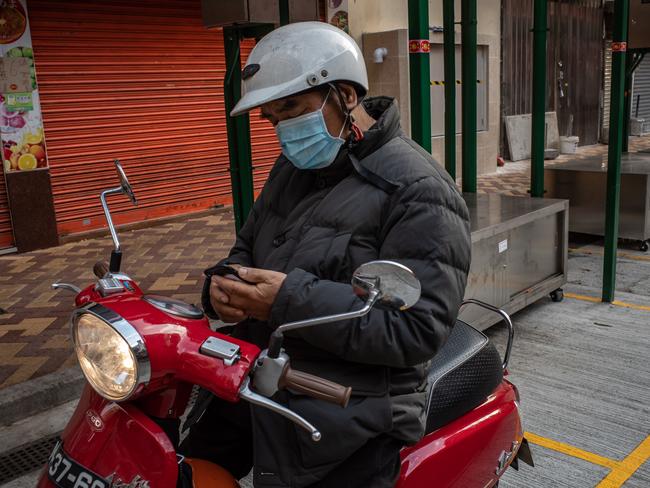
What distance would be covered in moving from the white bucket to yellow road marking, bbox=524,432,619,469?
546 inches

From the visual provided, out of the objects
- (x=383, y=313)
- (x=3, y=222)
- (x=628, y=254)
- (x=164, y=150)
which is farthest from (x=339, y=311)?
(x=164, y=150)

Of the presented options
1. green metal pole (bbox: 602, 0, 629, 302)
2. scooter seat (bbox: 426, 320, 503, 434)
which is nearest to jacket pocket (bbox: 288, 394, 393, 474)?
scooter seat (bbox: 426, 320, 503, 434)

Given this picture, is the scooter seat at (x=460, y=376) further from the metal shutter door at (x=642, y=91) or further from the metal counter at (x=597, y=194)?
the metal shutter door at (x=642, y=91)

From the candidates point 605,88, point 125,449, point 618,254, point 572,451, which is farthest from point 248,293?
point 605,88

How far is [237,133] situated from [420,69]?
141 centimetres

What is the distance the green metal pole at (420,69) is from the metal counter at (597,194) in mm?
3891

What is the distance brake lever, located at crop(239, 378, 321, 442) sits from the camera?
1401 millimetres

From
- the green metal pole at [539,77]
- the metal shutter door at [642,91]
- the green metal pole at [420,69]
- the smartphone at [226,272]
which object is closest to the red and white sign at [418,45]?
the green metal pole at [420,69]

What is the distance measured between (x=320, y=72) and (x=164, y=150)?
780 centimetres

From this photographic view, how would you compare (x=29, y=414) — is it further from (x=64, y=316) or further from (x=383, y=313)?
(x=383, y=313)

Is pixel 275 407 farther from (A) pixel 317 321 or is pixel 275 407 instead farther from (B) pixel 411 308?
(B) pixel 411 308

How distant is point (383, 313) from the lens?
1698mm

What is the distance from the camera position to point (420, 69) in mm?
4207

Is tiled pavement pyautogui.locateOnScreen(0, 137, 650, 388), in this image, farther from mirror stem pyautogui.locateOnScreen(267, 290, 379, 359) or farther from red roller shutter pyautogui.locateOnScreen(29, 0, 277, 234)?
mirror stem pyautogui.locateOnScreen(267, 290, 379, 359)
